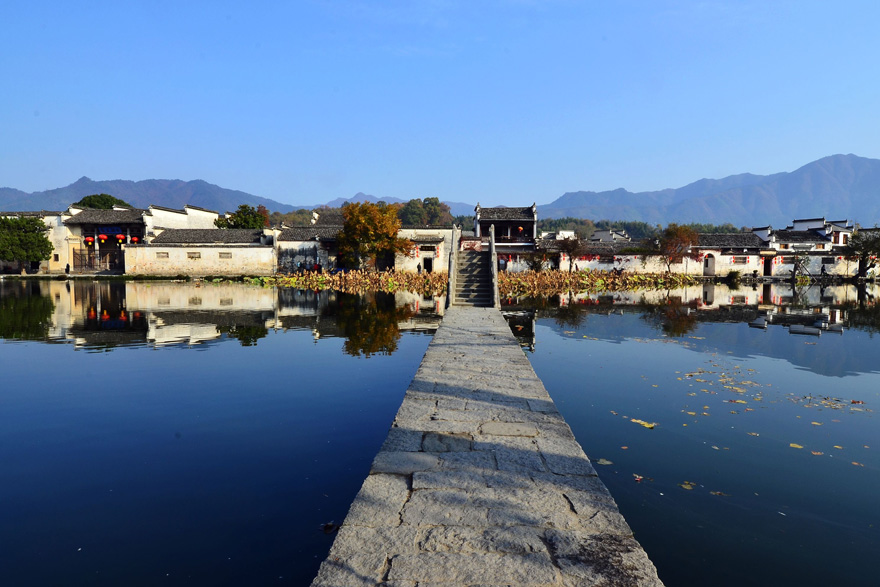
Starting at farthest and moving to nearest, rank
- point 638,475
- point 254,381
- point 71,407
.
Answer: point 254,381, point 71,407, point 638,475

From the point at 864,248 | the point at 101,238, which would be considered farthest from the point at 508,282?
the point at 101,238

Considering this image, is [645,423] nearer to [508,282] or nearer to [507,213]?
[508,282]

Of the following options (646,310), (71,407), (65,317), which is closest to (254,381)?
(71,407)

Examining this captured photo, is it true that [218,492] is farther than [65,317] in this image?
No

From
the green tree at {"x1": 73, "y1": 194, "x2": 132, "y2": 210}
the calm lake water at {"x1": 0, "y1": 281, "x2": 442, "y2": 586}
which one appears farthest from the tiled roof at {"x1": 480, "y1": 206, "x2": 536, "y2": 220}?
the green tree at {"x1": 73, "y1": 194, "x2": 132, "y2": 210}

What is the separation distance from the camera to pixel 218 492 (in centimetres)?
465

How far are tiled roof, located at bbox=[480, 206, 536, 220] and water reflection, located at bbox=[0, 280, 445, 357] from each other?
24.5m

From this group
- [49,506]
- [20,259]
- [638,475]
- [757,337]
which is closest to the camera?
[49,506]

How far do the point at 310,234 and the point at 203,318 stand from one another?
2649 cm

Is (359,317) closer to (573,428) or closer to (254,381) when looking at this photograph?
(254,381)

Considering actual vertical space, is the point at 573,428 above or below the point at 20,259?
below

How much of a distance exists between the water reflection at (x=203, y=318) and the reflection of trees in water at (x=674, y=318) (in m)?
7.09

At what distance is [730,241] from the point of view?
4331cm

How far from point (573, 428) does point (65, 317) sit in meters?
17.9
